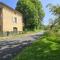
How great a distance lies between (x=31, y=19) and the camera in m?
61.1

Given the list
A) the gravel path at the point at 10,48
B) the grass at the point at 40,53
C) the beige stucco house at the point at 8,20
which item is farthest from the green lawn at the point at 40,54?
the beige stucco house at the point at 8,20

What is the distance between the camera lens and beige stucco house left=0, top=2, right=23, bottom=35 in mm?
42438

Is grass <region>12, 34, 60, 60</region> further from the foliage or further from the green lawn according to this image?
the foliage

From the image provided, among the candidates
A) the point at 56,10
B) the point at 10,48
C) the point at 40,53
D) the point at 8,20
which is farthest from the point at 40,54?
the point at 8,20

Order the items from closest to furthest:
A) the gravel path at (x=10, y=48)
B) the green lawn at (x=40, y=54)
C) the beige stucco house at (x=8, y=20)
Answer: the green lawn at (x=40, y=54)
the gravel path at (x=10, y=48)
the beige stucco house at (x=8, y=20)

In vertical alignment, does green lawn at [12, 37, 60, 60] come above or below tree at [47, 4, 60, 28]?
below

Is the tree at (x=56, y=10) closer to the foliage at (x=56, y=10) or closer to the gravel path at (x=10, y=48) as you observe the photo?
the foliage at (x=56, y=10)

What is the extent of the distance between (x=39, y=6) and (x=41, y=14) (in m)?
3.98

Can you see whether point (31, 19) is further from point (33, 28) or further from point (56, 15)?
point (56, 15)

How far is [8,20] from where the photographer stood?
46.0m

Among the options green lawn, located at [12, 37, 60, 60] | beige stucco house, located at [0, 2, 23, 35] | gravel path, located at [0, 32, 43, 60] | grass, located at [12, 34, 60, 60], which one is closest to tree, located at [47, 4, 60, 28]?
grass, located at [12, 34, 60, 60]

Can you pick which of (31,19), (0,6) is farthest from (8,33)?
(31,19)

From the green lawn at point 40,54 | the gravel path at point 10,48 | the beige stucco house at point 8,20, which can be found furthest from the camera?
the beige stucco house at point 8,20

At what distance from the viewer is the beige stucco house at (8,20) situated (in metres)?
42.4
